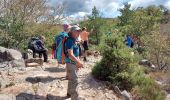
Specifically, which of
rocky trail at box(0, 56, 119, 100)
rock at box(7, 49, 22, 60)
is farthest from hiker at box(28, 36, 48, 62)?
rocky trail at box(0, 56, 119, 100)

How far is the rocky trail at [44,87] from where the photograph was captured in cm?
940

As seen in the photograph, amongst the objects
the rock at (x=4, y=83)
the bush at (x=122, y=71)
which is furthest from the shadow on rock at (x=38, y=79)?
the bush at (x=122, y=71)

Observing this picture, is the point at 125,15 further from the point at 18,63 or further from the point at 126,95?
the point at 126,95

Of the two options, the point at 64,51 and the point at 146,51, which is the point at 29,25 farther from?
the point at 64,51

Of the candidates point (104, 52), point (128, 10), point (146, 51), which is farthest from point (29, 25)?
point (128, 10)

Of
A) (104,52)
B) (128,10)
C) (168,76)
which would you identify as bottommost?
(168,76)

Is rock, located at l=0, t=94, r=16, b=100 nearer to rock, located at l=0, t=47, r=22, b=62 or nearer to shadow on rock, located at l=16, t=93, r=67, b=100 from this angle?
shadow on rock, located at l=16, t=93, r=67, b=100

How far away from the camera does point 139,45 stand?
77.0ft

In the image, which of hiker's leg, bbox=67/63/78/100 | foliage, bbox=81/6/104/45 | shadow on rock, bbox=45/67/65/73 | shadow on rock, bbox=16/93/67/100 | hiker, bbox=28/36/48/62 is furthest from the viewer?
foliage, bbox=81/6/104/45

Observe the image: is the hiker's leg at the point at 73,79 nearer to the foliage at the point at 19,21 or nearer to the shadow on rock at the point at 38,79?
the shadow on rock at the point at 38,79

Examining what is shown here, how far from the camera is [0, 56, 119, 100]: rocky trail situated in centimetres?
940

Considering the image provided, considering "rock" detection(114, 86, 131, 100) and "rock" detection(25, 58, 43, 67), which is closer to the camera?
"rock" detection(114, 86, 131, 100)

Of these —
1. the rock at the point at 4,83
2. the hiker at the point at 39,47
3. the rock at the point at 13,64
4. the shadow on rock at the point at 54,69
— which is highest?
the hiker at the point at 39,47

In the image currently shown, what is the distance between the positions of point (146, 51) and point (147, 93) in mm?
10355
